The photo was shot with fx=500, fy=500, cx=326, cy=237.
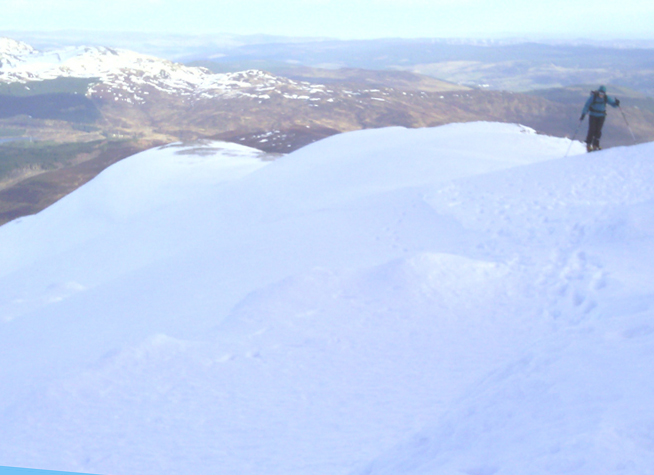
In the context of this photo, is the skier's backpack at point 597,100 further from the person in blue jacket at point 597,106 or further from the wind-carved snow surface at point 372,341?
the wind-carved snow surface at point 372,341

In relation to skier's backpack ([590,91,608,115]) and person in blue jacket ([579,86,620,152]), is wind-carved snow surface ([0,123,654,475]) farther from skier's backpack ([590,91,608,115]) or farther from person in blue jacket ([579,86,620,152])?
skier's backpack ([590,91,608,115])

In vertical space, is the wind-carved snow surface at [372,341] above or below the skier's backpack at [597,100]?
below

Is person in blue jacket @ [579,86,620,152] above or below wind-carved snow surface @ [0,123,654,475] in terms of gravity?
above

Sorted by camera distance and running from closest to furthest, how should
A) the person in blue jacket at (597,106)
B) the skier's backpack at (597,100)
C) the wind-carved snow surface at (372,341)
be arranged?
the wind-carved snow surface at (372,341) → the person in blue jacket at (597,106) → the skier's backpack at (597,100)

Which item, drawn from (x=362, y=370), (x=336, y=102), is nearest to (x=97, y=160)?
(x=362, y=370)

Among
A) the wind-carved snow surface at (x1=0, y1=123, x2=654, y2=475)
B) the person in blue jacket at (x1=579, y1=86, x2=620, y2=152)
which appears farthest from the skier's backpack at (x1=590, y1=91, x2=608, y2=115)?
the wind-carved snow surface at (x1=0, y1=123, x2=654, y2=475)

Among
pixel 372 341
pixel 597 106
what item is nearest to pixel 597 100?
pixel 597 106

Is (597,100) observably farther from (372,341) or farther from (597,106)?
(372,341)

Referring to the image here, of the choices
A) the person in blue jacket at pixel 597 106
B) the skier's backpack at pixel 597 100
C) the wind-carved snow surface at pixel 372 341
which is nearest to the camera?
the wind-carved snow surface at pixel 372 341

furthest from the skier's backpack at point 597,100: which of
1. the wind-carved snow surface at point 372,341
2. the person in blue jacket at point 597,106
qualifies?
the wind-carved snow surface at point 372,341
